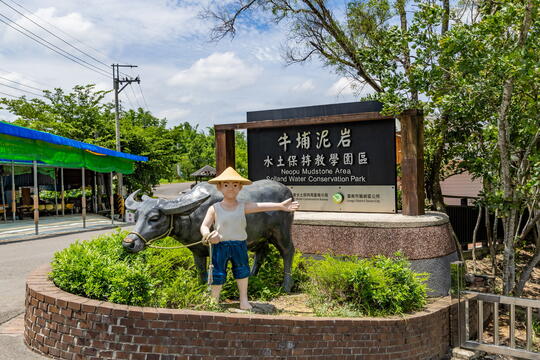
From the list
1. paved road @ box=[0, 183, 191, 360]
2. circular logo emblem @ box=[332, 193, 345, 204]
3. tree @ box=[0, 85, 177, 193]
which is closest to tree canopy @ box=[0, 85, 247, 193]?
tree @ box=[0, 85, 177, 193]

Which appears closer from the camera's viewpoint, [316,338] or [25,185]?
[316,338]

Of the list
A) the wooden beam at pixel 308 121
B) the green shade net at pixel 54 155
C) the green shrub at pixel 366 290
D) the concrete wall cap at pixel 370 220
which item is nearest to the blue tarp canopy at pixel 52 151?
the green shade net at pixel 54 155

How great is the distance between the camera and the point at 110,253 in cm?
583

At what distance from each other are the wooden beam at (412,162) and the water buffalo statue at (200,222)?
2210 mm

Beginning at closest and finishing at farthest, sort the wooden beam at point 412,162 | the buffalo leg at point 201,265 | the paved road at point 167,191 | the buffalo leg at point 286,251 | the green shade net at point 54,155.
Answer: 1. the buffalo leg at point 201,265
2. the buffalo leg at point 286,251
3. the wooden beam at point 412,162
4. the green shade net at point 54,155
5. the paved road at point 167,191

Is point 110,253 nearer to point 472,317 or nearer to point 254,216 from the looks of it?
point 254,216

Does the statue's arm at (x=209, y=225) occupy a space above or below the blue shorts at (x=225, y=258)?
above

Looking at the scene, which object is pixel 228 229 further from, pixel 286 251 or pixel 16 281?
pixel 16 281

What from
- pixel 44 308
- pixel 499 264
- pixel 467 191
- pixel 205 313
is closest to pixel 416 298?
pixel 205 313

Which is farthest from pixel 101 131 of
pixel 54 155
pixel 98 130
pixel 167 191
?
pixel 167 191

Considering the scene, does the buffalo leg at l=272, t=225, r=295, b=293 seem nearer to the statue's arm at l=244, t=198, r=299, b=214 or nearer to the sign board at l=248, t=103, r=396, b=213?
the statue's arm at l=244, t=198, r=299, b=214

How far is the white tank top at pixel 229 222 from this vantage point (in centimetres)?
510

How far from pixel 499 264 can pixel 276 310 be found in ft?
27.9

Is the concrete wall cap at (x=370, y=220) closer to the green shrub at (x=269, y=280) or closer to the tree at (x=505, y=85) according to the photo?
the green shrub at (x=269, y=280)
